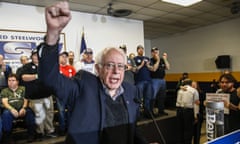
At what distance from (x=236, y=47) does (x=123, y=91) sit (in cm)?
651

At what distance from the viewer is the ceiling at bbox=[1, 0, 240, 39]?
4.60 m

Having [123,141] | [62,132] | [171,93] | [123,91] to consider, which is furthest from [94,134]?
[171,93]

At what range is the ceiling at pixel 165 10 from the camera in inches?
181

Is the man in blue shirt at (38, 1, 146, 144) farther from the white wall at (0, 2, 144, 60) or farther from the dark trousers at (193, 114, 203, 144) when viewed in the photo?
the dark trousers at (193, 114, 203, 144)

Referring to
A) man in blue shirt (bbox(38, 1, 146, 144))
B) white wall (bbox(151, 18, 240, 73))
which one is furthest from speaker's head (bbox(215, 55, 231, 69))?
man in blue shirt (bbox(38, 1, 146, 144))

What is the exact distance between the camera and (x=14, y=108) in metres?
3.12

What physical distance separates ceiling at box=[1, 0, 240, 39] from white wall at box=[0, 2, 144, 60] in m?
0.16

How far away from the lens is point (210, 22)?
696cm

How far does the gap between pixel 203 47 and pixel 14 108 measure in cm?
661

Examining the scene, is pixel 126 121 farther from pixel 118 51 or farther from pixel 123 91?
pixel 118 51

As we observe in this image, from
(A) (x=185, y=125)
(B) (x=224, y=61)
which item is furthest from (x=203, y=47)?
(A) (x=185, y=125)

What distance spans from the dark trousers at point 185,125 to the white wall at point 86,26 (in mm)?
2041

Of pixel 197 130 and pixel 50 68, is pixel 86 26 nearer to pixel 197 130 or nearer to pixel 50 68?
pixel 197 130

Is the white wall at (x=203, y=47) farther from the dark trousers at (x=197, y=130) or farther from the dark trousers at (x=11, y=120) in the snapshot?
the dark trousers at (x=11, y=120)
